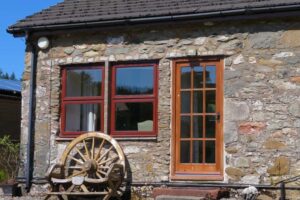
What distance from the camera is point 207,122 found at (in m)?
9.78

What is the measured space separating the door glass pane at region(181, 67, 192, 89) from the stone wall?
237mm

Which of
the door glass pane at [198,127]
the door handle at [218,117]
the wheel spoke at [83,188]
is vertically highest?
the door handle at [218,117]

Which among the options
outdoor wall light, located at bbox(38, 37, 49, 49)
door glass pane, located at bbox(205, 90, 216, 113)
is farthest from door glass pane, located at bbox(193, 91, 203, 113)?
Answer: outdoor wall light, located at bbox(38, 37, 49, 49)

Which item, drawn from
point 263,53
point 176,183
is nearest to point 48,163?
point 176,183

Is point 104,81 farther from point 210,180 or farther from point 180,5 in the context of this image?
point 210,180

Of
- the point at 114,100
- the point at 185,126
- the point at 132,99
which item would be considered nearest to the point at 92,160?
the point at 114,100

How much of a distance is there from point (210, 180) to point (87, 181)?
84.1 inches

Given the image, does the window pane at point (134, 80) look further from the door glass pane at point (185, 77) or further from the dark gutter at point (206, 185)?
the dark gutter at point (206, 185)

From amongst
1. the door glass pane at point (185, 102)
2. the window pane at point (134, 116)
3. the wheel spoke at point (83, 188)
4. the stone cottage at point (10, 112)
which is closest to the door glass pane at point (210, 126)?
the door glass pane at point (185, 102)

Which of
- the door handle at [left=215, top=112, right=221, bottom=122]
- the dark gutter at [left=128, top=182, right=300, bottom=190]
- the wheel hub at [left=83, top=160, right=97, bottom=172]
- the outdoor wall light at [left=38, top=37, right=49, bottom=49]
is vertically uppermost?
the outdoor wall light at [left=38, top=37, right=49, bottom=49]

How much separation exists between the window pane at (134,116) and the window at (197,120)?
55 centimetres

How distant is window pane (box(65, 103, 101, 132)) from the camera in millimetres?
10664

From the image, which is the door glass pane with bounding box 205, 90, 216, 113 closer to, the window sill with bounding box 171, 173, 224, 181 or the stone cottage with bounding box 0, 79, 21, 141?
the window sill with bounding box 171, 173, 224, 181

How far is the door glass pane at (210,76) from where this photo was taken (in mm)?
9805
